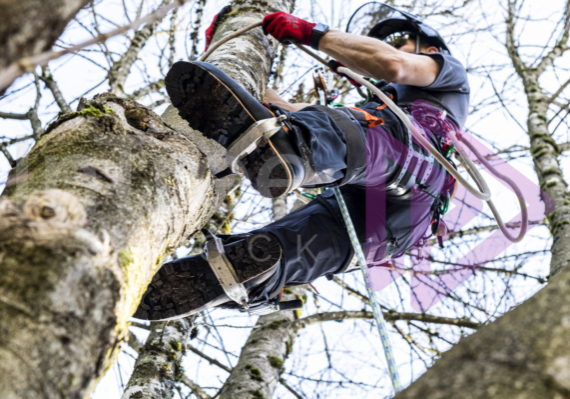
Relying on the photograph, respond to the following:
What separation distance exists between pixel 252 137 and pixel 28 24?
2.96 feet

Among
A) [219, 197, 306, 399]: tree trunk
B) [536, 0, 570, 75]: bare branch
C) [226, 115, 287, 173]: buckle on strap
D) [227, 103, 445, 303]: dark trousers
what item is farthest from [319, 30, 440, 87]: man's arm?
[536, 0, 570, 75]: bare branch

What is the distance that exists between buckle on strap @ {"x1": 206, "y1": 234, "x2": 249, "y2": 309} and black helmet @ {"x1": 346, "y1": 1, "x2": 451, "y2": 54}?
151 cm

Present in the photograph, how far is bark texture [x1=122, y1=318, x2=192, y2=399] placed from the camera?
6.36 ft

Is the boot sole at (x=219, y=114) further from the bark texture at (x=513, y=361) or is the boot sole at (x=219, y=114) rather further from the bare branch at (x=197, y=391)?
the bare branch at (x=197, y=391)

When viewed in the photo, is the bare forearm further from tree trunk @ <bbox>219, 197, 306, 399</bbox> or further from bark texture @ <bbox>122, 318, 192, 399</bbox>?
tree trunk @ <bbox>219, 197, 306, 399</bbox>

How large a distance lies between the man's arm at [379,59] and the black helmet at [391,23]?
47cm

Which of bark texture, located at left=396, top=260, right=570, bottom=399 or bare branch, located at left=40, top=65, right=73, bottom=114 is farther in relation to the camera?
bare branch, located at left=40, top=65, right=73, bottom=114

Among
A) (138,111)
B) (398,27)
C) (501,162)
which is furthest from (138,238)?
(501,162)

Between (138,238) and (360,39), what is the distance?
4.43ft

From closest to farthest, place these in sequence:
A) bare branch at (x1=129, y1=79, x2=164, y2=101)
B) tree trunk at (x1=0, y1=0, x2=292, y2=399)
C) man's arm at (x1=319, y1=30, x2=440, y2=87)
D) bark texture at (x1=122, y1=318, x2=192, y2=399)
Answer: tree trunk at (x1=0, y1=0, x2=292, y2=399), man's arm at (x1=319, y1=30, x2=440, y2=87), bark texture at (x1=122, y1=318, x2=192, y2=399), bare branch at (x1=129, y1=79, x2=164, y2=101)

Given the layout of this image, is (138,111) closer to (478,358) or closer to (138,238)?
(138,238)

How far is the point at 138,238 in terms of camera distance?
92 centimetres

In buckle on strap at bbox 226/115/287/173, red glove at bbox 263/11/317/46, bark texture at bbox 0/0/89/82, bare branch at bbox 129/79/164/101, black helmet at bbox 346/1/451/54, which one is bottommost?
bark texture at bbox 0/0/89/82

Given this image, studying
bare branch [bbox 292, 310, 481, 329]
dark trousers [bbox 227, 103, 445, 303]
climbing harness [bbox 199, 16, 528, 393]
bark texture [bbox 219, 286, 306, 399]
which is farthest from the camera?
bare branch [bbox 292, 310, 481, 329]
